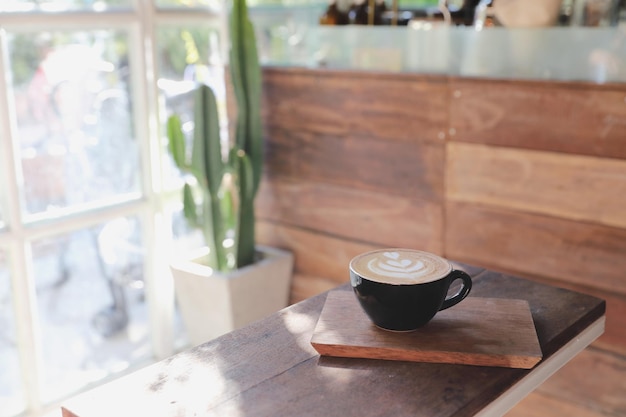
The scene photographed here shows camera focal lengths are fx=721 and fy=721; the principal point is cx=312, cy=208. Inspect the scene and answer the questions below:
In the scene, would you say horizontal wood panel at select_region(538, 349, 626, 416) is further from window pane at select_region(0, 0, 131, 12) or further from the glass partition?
window pane at select_region(0, 0, 131, 12)

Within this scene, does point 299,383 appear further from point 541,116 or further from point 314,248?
point 314,248

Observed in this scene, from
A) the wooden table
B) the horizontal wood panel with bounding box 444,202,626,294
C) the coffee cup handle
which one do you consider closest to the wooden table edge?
the wooden table

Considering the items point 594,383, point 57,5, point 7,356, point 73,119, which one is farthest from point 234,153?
point 594,383

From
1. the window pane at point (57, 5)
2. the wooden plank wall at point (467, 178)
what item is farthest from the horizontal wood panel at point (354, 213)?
the window pane at point (57, 5)

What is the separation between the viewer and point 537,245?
1.80 m

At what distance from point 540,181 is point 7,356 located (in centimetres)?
149

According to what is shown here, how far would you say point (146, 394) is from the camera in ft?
2.81

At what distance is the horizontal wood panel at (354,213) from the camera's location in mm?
1995

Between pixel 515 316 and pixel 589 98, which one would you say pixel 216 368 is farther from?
pixel 589 98

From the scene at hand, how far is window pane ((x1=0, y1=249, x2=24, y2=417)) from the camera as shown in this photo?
6.37ft

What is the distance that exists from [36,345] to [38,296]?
0.45ft

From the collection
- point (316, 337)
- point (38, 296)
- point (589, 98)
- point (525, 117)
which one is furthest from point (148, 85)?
point (316, 337)

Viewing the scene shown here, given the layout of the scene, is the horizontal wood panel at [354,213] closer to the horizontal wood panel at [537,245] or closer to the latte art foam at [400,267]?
the horizontal wood panel at [537,245]

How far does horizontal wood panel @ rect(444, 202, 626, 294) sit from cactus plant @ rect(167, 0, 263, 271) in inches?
25.0
